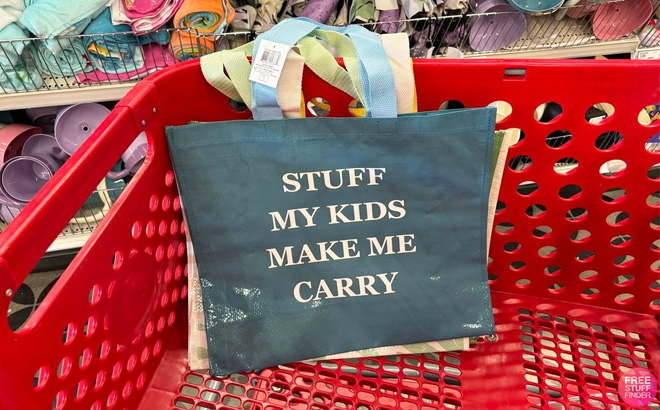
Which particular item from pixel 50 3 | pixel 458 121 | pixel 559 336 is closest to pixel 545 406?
pixel 559 336

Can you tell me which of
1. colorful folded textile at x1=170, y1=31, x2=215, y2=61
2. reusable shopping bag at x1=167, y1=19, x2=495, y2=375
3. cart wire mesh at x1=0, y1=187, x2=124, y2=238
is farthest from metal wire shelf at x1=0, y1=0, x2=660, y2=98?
reusable shopping bag at x1=167, y1=19, x2=495, y2=375

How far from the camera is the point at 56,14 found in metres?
0.92

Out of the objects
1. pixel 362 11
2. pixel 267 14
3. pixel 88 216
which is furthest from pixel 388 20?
pixel 88 216

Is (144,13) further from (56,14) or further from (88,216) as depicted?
(88,216)

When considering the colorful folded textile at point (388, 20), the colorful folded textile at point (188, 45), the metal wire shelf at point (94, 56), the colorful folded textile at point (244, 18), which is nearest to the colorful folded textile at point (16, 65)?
the metal wire shelf at point (94, 56)

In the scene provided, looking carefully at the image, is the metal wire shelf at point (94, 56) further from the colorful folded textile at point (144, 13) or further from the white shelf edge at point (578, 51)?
the white shelf edge at point (578, 51)

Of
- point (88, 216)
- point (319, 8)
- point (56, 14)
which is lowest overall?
point (88, 216)

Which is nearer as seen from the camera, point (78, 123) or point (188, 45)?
point (188, 45)

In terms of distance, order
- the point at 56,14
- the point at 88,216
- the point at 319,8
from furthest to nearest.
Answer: the point at 88,216 < the point at 319,8 < the point at 56,14

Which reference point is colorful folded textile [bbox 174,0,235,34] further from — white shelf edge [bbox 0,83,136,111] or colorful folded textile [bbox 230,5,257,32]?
white shelf edge [bbox 0,83,136,111]

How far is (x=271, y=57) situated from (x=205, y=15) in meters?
0.46

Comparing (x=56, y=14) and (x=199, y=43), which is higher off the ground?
(x=56, y=14)

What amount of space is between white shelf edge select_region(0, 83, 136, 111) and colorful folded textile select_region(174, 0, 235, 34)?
0.62 ft

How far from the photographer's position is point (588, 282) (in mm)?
786
